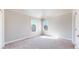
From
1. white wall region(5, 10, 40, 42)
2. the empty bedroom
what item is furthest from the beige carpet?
white wall region(5, 10, 40, 42)

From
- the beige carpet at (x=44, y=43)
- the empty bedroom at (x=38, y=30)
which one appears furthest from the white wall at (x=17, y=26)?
the beige carpet at (x=44, y=43)

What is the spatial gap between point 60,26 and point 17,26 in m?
1.05

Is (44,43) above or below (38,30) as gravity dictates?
below

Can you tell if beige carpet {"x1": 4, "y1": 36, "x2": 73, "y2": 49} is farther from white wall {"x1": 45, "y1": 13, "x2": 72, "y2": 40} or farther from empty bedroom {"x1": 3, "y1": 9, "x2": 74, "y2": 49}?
white wall {"x1": 45, "y1": 13, "x2": 72, "y2": 40}

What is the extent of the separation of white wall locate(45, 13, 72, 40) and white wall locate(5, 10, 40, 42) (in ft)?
1.21

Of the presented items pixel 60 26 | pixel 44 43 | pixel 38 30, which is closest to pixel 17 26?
pixel 38 30

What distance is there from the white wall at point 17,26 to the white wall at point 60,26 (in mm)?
369

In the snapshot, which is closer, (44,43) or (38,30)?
(38,30)

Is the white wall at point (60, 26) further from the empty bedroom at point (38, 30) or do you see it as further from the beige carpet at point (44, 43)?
the beige carpet at point (44, 43)

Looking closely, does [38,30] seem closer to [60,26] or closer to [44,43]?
[44,43]

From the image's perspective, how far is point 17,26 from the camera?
174 cm
